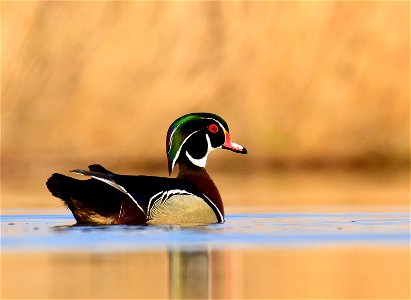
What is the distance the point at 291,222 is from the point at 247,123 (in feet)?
74.8

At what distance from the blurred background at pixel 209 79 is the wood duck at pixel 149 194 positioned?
19.0 meters

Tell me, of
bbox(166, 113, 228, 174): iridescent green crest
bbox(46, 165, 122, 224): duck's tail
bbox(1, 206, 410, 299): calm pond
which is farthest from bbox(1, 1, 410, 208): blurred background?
bbox(46, 165, 122, 224): duck's tail

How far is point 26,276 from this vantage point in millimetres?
9836

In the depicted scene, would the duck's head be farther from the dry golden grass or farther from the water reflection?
the dry golden grass

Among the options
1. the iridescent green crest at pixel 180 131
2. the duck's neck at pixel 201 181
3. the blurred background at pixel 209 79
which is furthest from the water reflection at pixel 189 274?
the blurred background at pixel 209 79

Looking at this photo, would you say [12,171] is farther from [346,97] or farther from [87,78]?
[346,97]

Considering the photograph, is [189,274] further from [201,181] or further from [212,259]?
[201,181]

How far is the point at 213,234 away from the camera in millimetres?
12359

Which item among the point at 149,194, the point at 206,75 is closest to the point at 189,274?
the point at 149,194

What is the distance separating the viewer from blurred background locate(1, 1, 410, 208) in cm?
3519

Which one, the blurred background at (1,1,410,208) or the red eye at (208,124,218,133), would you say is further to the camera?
the blurred background at (1,1,410,208)

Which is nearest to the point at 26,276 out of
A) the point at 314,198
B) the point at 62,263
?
the point at 62,263

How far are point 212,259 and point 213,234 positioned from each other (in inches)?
71.1

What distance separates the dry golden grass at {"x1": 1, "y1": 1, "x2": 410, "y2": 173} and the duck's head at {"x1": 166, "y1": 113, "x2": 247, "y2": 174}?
823 inches
